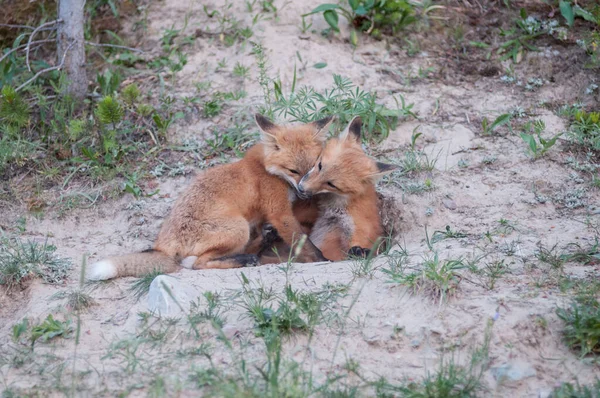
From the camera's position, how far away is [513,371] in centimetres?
390

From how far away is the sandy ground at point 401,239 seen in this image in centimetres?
405

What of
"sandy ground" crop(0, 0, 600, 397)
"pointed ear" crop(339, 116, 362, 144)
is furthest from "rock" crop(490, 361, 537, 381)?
"pointed ear" crop(339, 116, 362, 144)

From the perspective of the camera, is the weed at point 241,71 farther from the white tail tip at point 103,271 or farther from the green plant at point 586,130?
the green plant at point 586,130

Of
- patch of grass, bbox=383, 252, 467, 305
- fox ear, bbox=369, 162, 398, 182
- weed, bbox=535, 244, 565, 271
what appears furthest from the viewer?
fox ear, bbox=369, 162, 398, 182

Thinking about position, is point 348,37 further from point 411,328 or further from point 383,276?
point 411,328

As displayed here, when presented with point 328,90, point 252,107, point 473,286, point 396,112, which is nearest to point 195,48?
point 252,107

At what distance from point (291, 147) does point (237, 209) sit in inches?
31.2

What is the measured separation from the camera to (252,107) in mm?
7465

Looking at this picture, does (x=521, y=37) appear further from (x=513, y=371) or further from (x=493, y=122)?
(x=513, y=371)

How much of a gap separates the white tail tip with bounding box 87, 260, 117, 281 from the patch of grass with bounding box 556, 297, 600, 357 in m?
3.16

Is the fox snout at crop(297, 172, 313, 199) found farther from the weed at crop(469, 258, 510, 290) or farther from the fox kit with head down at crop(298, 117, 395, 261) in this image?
the weed at crop(469, 258, 510, 290)

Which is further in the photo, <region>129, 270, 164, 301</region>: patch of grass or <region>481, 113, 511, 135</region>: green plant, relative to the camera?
<region>481, 113, 511, 135</region>: green plant

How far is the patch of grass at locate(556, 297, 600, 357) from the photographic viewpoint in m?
3.92

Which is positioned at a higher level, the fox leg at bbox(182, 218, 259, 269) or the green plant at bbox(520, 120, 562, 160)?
the green plant at bbox(520, 120, 562, 160)
